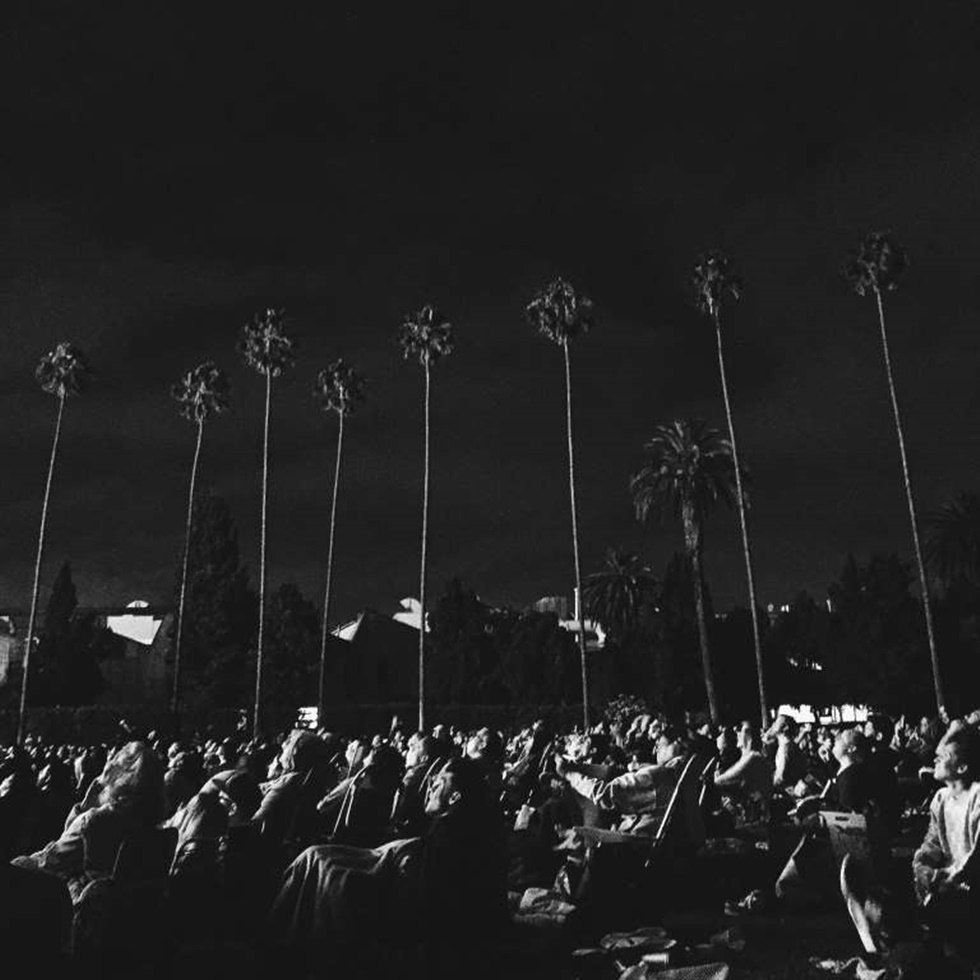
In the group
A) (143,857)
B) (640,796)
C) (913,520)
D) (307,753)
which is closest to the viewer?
(143,857)

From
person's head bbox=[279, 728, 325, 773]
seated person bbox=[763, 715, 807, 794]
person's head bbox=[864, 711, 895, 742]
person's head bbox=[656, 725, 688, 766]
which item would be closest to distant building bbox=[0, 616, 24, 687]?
person's head bbox=[864, 711, 895, 742]

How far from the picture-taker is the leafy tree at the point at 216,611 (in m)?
56.9

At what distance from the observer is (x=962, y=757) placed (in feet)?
19.3

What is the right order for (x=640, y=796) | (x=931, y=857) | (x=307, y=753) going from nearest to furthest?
(x=931, y=857)
(x=307, y=753)
(x=640, y=796)

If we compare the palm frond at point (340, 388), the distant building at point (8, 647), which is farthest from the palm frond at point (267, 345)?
the distant building at point (8, 647)

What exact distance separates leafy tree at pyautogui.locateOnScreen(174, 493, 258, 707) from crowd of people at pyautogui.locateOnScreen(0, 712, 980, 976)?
4871 centimetres

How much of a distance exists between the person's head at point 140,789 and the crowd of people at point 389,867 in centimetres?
1

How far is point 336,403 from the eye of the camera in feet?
181

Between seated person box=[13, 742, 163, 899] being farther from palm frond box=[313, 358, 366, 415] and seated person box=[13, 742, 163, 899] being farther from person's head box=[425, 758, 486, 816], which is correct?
palm frond box=[313, 358, 366, 415]

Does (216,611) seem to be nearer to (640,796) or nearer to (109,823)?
(640,796)

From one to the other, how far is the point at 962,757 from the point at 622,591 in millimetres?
68501

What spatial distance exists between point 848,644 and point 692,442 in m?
16.2

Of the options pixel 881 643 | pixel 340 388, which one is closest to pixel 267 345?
pixel 340 388

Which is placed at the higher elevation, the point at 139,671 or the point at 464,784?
the point at 139,671
